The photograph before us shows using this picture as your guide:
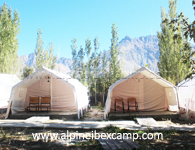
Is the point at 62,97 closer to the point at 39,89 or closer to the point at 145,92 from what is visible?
the point at 39,89

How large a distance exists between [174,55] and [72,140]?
483 inches

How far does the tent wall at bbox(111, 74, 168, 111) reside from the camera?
31.5 feet

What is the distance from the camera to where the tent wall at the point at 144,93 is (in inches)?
378

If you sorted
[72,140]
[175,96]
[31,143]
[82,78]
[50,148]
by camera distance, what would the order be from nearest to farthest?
[50,148], [31,143], [72,140], [175,96], [82,78]

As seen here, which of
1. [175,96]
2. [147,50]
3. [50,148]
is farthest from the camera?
[147,50]

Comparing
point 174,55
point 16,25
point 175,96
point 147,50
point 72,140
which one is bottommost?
point 72,140

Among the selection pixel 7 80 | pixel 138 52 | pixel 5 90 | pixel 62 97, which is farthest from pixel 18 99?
pixel 138 52

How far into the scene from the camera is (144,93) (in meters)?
9.69

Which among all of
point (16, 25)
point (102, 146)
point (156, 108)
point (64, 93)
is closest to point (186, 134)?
point (102, 146)

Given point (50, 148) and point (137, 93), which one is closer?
point (50, 148)

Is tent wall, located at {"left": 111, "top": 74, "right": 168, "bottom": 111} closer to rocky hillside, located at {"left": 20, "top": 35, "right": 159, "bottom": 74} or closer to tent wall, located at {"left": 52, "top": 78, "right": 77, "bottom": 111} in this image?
tent wall, located at {"left": 52, "top": 78, "right": 77, "bottom": 111}

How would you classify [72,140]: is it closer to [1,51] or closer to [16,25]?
[1,51]

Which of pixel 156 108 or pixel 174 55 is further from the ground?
pixel 174 55

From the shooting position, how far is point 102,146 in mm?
3668
